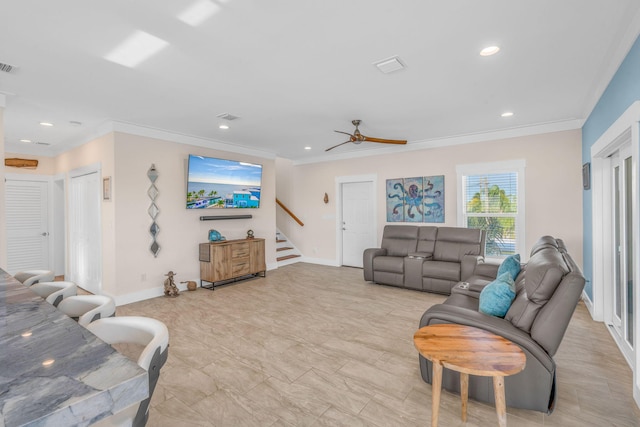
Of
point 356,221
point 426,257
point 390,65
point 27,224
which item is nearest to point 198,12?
point 390,65

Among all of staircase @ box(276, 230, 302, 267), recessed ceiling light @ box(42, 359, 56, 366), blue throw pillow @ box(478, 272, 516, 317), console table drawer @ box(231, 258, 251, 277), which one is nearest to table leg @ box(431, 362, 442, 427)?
blue throw pillow @ box(478, 272, 516, 317)

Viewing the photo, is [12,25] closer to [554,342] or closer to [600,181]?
[554,342]

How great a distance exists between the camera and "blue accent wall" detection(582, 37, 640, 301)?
7.31 ft

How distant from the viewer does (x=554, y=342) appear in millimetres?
1845

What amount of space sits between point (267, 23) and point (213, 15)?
1.15ft

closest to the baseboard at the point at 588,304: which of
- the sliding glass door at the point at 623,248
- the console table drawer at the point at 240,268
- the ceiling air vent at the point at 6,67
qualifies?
the sliding glass door at the point at 623,248

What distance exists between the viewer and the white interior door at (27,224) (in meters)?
5.52

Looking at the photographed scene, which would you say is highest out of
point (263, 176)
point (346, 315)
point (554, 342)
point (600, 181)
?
point (263, 176)

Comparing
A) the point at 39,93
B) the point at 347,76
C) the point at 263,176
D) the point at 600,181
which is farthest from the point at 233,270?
the point at 600,181

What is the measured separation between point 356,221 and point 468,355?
5.12 m

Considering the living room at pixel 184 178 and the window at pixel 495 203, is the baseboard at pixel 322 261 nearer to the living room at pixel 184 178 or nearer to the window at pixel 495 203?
the living room at pixel 184 178

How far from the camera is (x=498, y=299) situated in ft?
7.16

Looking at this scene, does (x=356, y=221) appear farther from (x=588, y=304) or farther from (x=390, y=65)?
(x=390, y=65)

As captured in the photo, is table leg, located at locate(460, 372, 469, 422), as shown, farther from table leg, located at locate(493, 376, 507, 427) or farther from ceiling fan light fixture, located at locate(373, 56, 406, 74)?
ceiling fan light fixture, located at locate(373, 56, 406, 74)
